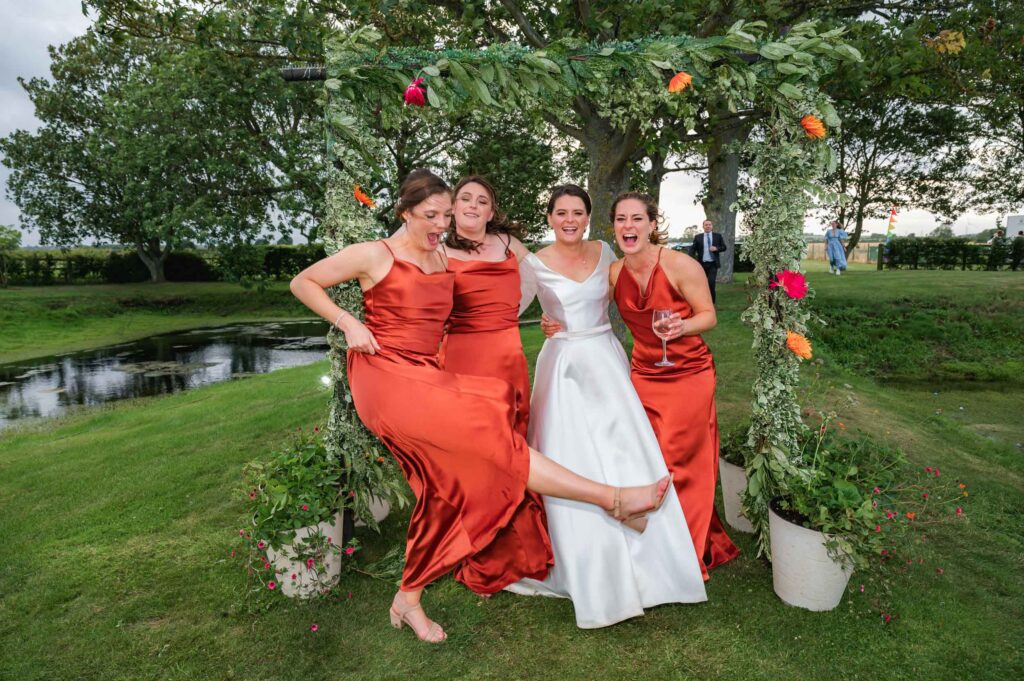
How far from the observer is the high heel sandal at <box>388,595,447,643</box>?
3723 millimetres

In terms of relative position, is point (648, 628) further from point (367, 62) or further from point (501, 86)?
point (367, 62)

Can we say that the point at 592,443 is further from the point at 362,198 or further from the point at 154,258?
the point at 154,258

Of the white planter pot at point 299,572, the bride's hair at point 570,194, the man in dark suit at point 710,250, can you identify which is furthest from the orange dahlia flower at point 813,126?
the man in dark suit at point 710,250

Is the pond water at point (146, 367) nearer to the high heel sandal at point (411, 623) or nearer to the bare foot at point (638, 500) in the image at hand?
the high heel sandal at point (411, 623)

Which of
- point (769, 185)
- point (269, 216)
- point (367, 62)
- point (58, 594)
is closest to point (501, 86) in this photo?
point (367, 62)

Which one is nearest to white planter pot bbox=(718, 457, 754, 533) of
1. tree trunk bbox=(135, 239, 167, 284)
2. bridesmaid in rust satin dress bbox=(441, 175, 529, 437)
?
bridesmaid in rust satin dress bbox=(441, 175, 529, 437)

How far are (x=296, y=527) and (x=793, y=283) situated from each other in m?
3.78

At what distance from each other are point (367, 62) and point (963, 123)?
98.3 feet

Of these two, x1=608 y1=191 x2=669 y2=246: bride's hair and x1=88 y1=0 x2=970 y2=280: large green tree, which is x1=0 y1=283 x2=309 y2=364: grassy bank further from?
x1=608 y1=191 x2=669 y2=246: bride's hair

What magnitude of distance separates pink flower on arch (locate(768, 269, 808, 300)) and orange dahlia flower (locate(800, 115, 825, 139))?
937 millimetres

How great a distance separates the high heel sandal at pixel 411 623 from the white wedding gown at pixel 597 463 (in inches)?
27.0

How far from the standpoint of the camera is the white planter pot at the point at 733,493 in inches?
198

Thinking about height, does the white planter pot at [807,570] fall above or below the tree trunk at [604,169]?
below

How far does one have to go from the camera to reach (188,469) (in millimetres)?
6941
